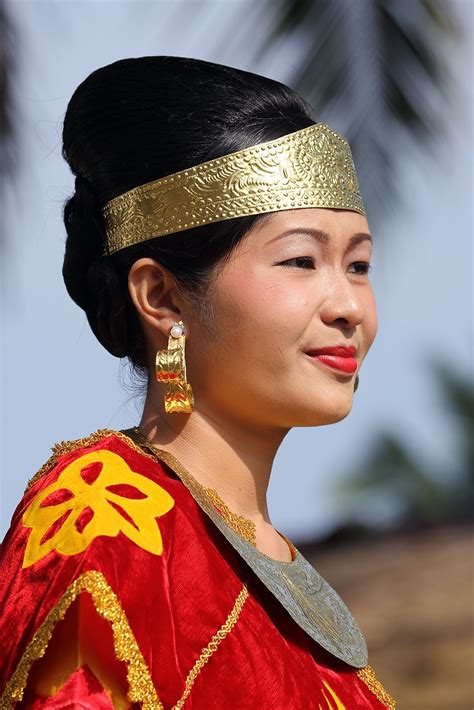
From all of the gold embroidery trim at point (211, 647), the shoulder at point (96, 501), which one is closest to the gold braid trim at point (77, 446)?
the shoulder at point (96, 501)

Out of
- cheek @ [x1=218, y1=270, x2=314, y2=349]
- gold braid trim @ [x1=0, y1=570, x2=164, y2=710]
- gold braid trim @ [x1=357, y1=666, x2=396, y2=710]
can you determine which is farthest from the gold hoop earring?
gold braid trim @ [x1=357, y1=666, x2=396, y2=710]

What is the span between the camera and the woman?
196 centimetres

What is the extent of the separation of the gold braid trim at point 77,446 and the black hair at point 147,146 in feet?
0.70

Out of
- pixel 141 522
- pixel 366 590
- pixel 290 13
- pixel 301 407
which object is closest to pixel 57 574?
pixel 141 522

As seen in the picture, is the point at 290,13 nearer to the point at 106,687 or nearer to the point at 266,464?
the point at 266,464

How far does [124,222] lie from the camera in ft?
7.49

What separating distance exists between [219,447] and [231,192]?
432 mm

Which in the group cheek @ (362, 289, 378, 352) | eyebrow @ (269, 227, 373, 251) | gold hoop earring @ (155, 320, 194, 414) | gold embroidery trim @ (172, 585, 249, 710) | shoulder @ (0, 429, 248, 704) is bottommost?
gold embroidery trim @ (172, 585, 249, 710)

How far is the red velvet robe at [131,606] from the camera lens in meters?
1.87

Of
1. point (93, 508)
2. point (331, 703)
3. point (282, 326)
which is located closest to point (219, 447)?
point (282, 326)

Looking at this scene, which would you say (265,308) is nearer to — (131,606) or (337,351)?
(337,351)

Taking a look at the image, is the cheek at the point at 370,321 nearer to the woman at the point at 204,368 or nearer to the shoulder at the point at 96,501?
the woman at the point at 204,368

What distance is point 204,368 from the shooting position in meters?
2.24

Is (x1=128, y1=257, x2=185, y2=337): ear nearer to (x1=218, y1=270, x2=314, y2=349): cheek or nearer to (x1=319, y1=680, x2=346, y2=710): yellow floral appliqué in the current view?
(x1=218, y1=270, x2=314, y2=349): cheek
